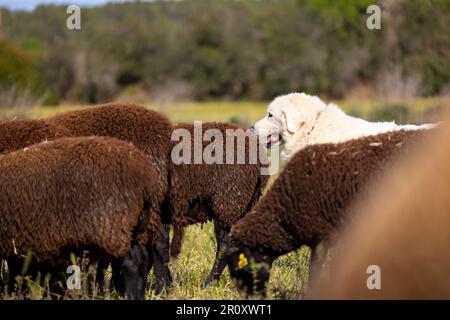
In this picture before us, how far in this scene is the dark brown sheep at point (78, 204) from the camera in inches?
244

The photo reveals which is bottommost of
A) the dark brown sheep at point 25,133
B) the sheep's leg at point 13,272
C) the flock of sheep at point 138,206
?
the sheep's leg at point 13,272

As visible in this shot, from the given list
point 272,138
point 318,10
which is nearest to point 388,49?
point 318,10

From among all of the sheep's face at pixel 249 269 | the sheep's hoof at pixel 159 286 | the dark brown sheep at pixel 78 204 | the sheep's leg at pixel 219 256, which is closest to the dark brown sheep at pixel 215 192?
the sheep's leg at pixel 219 256

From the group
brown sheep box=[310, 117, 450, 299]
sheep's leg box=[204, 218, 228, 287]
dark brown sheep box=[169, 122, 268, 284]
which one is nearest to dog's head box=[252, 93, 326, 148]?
dark brown sheep box=[169, 122, 268, 284]

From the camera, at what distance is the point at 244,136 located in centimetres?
845

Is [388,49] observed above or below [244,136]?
above

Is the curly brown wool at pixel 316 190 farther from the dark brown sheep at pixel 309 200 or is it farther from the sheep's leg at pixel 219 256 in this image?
the sheep's leg at pixel 219 256

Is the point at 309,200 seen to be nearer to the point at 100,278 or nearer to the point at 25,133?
the point at 100,278

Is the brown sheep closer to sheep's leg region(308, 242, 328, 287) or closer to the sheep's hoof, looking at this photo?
sheep's leg region(308, 242, 328, 287)

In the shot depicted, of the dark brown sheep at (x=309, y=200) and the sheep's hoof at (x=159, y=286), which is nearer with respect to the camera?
the dark brown sheep at (x=309, y=200)

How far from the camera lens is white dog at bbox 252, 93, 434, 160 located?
879 centimetres

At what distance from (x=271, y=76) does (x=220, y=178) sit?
60469mm

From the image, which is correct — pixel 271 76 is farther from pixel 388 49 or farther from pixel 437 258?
pixel 437 258

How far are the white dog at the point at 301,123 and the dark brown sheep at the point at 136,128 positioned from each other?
1.72 meters
